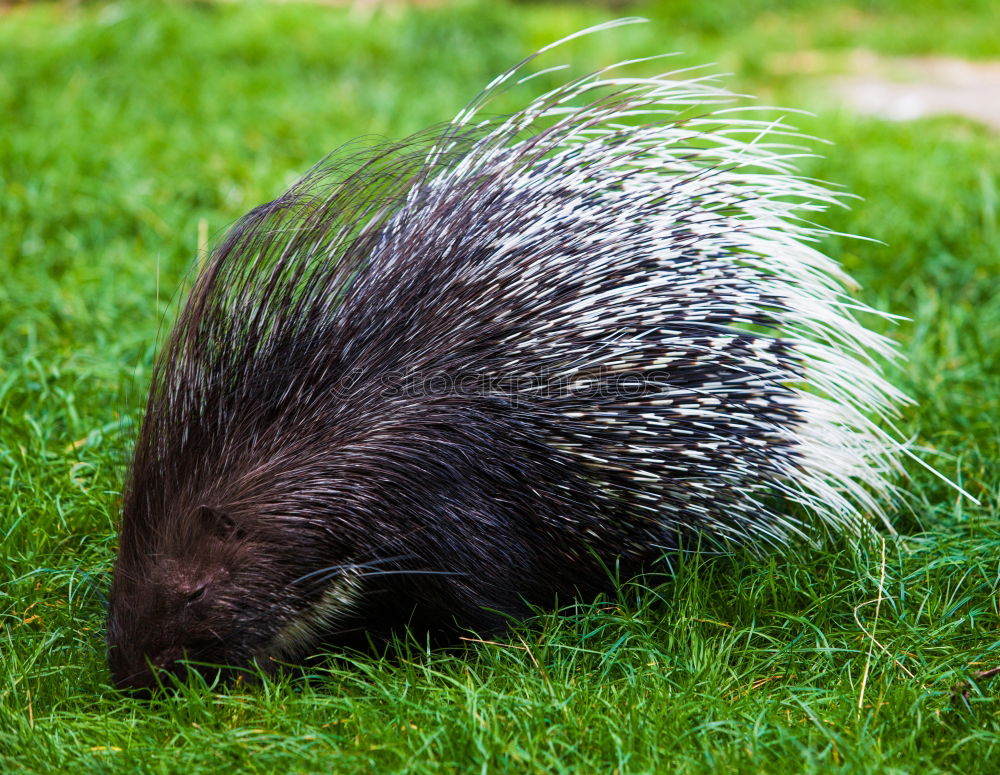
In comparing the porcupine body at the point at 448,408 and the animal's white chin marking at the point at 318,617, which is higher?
the porcupine body at the point at 448,408

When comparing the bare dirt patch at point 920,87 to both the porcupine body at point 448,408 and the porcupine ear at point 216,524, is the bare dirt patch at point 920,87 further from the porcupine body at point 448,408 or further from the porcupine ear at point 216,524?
the porcupine ear at point 216,524

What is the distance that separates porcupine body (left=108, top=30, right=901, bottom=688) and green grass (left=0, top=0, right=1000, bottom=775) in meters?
0.15

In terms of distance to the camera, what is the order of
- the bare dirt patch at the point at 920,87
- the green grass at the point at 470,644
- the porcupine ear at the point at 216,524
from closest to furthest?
the green grass at the point at 470,644 → the porcupine ear at the point at 216,524 → the bare dirt patch at the point at 920,87

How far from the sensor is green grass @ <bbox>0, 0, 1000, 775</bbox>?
179 centimetres

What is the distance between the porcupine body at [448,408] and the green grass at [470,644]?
15cm

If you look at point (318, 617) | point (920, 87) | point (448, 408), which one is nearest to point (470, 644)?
point (318, 617)

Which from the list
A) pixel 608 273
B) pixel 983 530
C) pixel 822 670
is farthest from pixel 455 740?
pixel 983 530

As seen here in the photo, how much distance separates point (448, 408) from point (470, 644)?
1.69ft

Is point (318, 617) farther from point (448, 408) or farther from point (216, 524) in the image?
point (448, 408)

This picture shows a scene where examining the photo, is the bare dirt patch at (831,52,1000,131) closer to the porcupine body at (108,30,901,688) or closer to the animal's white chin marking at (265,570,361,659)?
the porcupine body at (108,30,901,688)

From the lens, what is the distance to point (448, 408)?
6.84ft

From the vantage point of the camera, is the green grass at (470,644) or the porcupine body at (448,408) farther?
the porcupine body at (448,408)

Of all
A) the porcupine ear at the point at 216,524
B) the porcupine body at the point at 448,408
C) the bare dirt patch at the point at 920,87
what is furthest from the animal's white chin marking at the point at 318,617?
the bare dirt patch at the point at 920,87

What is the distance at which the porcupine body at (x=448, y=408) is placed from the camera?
204 centimetres
